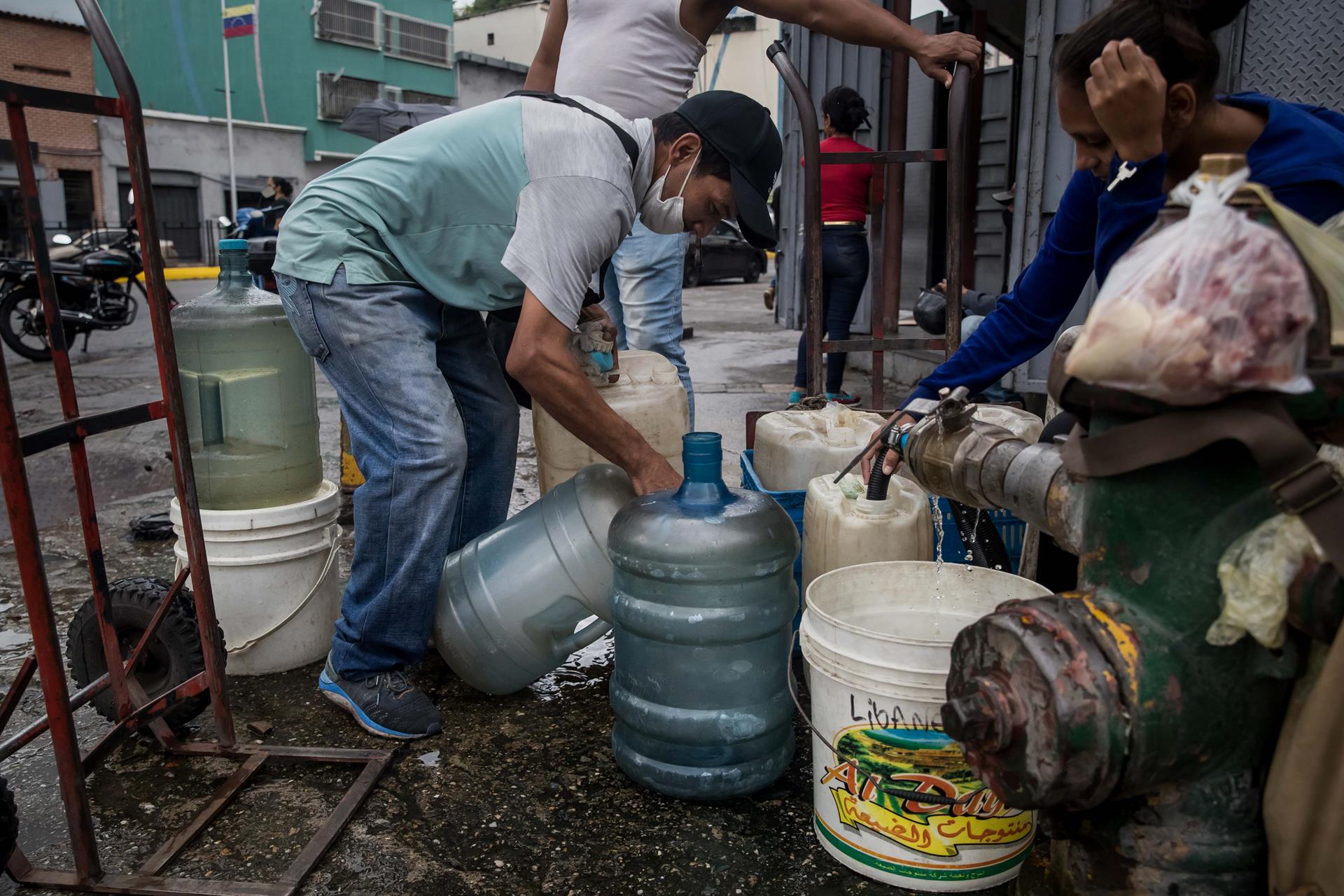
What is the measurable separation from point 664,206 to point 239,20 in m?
24.5

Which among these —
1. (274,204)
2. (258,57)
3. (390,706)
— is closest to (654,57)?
(390,706)

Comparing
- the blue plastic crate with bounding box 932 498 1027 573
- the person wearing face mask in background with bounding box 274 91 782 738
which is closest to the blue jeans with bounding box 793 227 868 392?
the blue plastic crate with bounding box 932 498 1027 573

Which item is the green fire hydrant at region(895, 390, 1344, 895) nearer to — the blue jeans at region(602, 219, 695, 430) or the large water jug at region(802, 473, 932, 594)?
the large water jug at region(802, 473, 932, 594)

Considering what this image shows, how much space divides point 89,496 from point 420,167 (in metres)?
1.07

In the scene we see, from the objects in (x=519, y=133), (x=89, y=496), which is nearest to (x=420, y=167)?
(x=519, y=133)

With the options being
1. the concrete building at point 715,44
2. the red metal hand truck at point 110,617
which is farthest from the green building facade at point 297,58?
the red metal hand truck at point 110,617

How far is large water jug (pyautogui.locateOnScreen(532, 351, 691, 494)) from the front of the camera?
3.13 meters

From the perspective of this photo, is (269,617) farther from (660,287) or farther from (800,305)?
(800,305)

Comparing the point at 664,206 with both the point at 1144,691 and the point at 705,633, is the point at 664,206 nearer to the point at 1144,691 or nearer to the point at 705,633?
the point at 705,633

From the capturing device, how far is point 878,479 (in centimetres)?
237

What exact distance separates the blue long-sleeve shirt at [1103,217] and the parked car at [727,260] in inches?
694

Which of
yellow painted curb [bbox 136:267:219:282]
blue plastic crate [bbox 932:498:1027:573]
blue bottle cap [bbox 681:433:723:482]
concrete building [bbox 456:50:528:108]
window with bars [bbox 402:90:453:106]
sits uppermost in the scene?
concrete building [bbox 456:50:528:108]

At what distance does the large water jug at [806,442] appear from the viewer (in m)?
2.95

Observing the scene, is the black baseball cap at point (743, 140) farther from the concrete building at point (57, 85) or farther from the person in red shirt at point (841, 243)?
the concrete building at point (57, 85)
